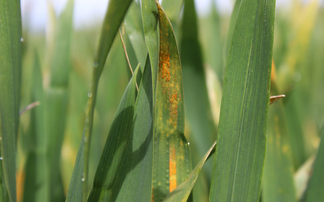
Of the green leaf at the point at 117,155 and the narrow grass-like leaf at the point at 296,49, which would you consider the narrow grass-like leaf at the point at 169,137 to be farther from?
the narrow grass-like leaf at the point at 296,49

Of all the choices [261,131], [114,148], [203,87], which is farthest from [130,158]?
[203,87]

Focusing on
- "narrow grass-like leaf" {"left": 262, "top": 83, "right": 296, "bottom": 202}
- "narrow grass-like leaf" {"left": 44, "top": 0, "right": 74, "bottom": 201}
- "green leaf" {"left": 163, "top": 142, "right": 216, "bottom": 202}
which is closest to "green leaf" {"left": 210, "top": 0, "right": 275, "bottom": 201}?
"green leaf" {"left": 163, "top": 142, "right": 216, "bottom": 202}

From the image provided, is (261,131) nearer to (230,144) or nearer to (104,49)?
(230,144)

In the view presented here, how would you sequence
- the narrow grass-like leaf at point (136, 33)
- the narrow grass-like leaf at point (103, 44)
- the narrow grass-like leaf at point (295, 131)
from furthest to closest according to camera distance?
1. the narrow grass-like leaf at point (295, 131)
2. the narrow grass-like leaf at point (136, 33)
3. the narrow grass-like leaf at point (103, 44)

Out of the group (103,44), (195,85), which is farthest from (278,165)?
(103,44)

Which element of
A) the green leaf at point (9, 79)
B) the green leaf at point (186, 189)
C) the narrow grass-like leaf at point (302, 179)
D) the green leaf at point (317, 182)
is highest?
the green leaf at point (9, 79)

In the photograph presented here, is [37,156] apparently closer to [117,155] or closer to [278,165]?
[117,155]

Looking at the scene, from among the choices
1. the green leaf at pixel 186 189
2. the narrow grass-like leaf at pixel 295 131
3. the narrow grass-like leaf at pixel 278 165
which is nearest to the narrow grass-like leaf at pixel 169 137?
the green leaf at pixel 186 189
